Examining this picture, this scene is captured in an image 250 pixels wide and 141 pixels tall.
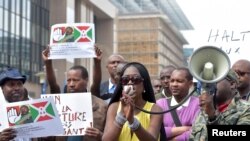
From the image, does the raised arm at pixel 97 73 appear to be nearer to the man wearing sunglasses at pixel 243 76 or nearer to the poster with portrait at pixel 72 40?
the poster with portrait at pixel 72 40

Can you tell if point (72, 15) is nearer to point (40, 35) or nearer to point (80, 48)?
point (40, 35)

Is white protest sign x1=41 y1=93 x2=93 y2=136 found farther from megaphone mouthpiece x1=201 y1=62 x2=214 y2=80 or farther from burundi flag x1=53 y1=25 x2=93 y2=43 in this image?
megaphone mouthpiece x1=201 y1=62 x2=214 y2=80

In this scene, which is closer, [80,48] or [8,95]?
[8,95]

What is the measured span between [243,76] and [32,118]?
2.08 m

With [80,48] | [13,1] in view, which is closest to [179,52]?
[13,1]

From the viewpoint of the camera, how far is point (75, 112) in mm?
5590

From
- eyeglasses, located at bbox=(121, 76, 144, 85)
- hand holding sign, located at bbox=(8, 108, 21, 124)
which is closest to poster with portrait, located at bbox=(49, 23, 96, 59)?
hand holding sign, located at bbox=(8, 108, 21, 124)

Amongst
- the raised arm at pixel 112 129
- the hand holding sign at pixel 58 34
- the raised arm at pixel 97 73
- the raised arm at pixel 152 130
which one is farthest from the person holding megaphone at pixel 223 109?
the hand holding sign at pixel 58 34

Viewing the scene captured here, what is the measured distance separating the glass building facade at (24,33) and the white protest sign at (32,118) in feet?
98.1

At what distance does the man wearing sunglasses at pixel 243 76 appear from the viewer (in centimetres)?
580

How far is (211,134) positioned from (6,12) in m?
34.3

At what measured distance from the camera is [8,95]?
564 centimetres

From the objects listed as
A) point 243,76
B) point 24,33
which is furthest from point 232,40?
point 24,33

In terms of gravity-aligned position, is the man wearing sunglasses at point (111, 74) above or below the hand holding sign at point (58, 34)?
below
